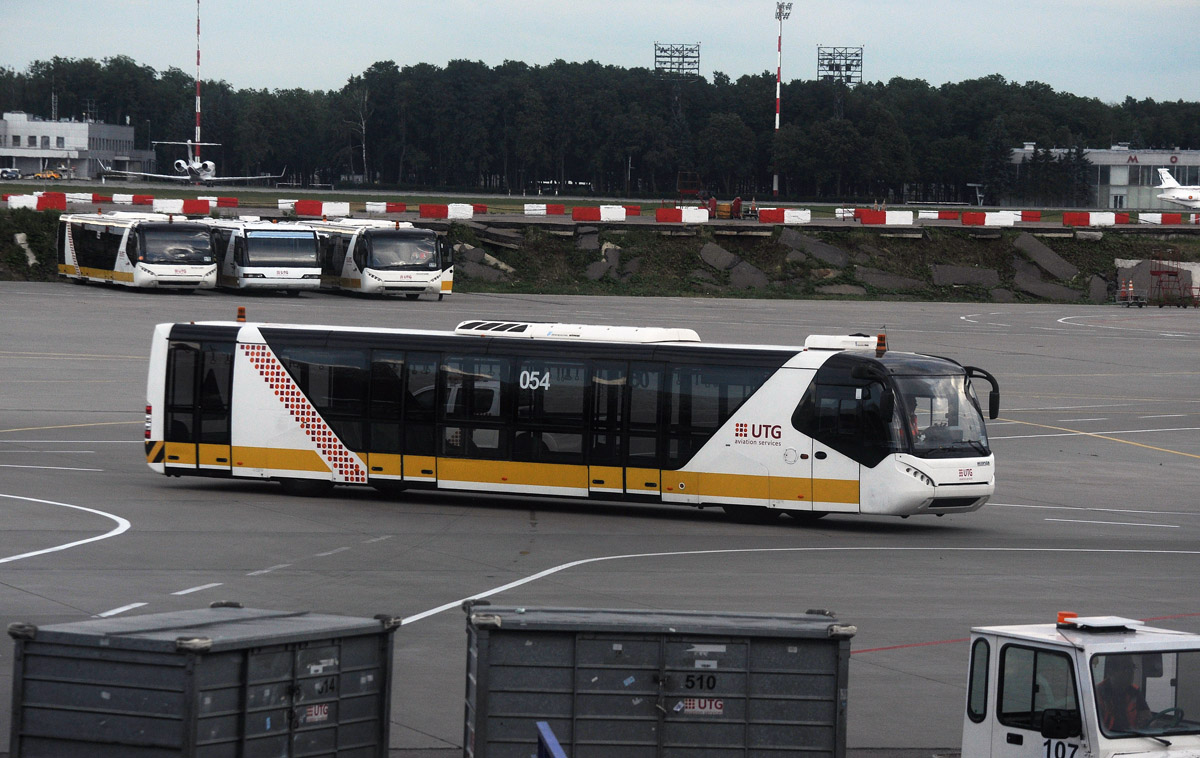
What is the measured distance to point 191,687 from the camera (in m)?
9.01

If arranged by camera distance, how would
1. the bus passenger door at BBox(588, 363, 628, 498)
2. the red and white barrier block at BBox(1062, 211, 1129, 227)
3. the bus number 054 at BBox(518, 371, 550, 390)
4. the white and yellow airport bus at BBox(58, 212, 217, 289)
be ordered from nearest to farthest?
the bus passenger door at BBox(588, 363, 628, 498)
the bus number 054 at BBox(518, 371, 550, 390)
the white and yellow airport bus at BBox(58, 212, 217, 289)
the red and white barrier block at BBox(1062, 211, 1129, 227)

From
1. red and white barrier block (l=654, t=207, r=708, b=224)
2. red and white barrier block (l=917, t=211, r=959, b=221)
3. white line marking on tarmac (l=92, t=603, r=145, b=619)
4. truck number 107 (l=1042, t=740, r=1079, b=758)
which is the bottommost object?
white line marking on tarmac (l=92, t=603, r=145, b=619)

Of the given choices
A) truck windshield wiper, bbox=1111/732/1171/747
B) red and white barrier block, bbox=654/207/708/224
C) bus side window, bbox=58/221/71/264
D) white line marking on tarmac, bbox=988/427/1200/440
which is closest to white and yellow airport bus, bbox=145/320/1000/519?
white line marking on tarmac, bbox=988/427/1200/440

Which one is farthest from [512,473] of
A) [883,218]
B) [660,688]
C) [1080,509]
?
[883,218]

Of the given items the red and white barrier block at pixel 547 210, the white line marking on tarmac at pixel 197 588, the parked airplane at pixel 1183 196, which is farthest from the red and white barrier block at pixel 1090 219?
the white line marking on tarmac at pixel 197 588

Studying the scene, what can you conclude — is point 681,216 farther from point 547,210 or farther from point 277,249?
point 277,249

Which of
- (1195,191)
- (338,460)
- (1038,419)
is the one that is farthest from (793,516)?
(1195,191)

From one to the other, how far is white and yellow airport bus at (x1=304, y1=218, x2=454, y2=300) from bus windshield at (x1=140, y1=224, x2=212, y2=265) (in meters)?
5.63

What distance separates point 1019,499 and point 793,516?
5.15 m

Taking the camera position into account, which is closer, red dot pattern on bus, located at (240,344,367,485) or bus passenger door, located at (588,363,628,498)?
bus passenger door, located at (588,363,628,498)

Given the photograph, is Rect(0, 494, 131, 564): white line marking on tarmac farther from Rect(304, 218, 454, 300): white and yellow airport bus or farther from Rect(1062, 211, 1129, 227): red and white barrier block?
Rect(1062, 211, 1129, 227): red and white barrier block

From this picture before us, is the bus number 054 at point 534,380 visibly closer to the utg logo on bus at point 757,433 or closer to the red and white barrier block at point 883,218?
the utg logo on bus at point 757,433

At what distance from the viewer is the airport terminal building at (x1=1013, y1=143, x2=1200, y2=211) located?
163 m

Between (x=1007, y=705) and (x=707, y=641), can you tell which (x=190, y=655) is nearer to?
(x=707, y=641)
